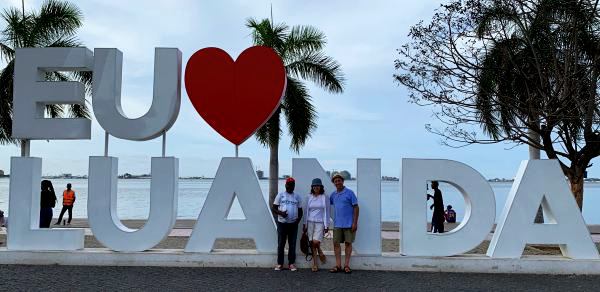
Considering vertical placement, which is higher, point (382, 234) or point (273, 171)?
point (273, 171)

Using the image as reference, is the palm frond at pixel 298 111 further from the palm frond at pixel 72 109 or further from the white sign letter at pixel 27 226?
the white sign letter at pixel 27 226

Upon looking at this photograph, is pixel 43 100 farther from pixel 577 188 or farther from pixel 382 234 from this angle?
pixel 577 188

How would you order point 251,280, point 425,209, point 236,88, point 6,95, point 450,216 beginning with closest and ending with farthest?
point 251,280
point 425,209
point 236,88
point 6,95
point 450,216

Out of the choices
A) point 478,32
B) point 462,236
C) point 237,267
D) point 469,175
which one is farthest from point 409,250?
point 478,32

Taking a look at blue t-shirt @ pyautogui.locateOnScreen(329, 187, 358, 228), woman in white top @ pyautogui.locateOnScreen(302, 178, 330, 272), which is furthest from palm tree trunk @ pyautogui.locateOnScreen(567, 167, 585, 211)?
woman in white top @ pyautogui.locateOnScreen(302, 178, 330, 272)

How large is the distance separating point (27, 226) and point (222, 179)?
3.69 meters

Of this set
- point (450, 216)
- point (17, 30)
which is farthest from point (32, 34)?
point (450, 216)

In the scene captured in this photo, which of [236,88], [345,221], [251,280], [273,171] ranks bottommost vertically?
[251,280]

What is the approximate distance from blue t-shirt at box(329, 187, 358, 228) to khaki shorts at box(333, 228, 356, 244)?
9 cm

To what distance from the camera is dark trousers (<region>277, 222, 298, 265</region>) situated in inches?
367

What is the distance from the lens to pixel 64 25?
1738 cm

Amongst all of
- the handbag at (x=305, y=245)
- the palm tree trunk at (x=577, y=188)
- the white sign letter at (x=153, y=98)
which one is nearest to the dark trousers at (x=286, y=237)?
the handbag at (x=305, y=245)

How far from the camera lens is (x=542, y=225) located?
953cm

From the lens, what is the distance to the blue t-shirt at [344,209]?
360 inches
